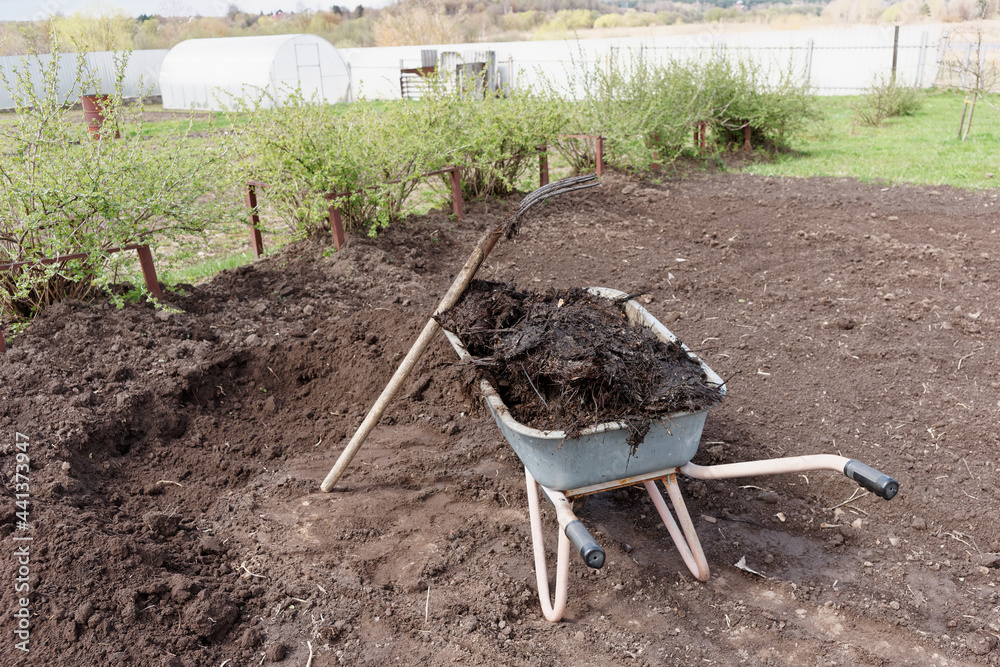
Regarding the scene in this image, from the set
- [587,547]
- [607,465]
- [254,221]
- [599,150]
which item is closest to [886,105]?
[599,150]

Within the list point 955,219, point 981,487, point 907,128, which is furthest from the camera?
point 907,128

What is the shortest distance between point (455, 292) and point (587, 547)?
4.67ft

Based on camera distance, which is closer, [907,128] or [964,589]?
[964,589]

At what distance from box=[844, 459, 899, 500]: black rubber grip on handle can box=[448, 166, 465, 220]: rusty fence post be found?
17.9 feet

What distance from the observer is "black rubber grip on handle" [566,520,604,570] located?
6.57 feet

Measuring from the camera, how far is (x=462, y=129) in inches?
287

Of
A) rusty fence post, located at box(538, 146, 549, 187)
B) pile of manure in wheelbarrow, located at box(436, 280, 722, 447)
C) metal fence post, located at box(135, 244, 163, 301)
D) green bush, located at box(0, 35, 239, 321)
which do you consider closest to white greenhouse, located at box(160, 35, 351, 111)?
rusty fence post, located at box(538, 146, 549, 187)

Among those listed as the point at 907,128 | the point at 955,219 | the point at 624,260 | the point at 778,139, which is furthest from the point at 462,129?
the point at 907,128

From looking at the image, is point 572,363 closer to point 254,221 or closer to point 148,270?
point 148,270

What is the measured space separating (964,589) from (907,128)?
13.2 metres

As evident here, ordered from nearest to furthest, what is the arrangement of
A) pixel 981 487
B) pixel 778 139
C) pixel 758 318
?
pixel 981 487 < pixel 758 318 < pixel 778 139

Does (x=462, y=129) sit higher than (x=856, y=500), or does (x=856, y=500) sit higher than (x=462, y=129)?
(x=462, y=129)

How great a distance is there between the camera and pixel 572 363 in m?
2.58

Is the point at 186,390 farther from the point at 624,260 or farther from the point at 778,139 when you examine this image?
the point at 778,139
